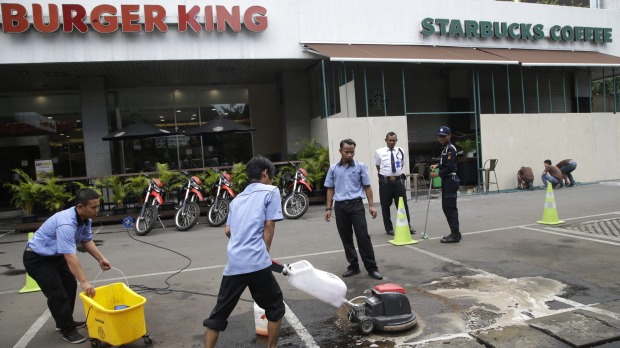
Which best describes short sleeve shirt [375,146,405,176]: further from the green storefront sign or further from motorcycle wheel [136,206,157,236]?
the green storefront sign

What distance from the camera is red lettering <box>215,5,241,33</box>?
44.4 feet

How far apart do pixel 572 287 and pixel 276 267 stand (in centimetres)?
364

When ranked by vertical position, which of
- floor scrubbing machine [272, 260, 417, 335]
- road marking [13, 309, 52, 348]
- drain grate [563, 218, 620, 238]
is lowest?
drain grate [563, 218, 620, 238]

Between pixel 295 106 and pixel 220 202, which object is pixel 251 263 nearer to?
pixel 220 202

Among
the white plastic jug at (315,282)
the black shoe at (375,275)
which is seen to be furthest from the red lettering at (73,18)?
the white plastic jug at (315,282)

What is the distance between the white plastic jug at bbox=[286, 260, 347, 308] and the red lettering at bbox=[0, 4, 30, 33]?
12299 millimetres

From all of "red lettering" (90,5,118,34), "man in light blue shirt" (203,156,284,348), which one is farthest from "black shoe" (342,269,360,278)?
"red lettering" (90,5,118,34)

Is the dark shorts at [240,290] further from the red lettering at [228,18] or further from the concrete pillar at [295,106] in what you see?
the concrete pillar at [295,106]

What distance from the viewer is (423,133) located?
19484 mm

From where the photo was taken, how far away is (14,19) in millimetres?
12250

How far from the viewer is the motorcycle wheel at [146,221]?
10.2 meters

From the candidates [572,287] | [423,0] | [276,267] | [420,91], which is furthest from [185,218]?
[420,91]

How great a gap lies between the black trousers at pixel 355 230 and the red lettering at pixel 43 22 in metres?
10.6

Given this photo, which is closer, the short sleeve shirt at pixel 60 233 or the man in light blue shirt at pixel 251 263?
the man in light blue shirt at pixel 251 263
